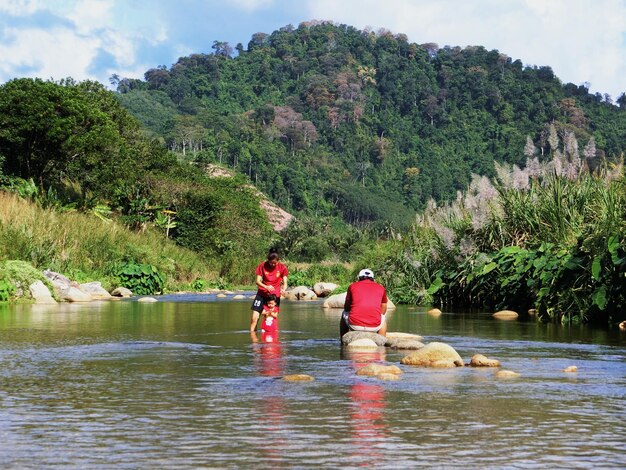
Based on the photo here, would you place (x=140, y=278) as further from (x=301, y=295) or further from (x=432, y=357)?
(x=432, y=357)

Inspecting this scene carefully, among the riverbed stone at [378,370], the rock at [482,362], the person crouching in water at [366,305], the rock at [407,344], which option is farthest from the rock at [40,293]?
the riverbed stone at [378,370]

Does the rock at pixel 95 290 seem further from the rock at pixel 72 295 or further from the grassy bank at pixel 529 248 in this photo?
the grassy bank at pixel 529 248

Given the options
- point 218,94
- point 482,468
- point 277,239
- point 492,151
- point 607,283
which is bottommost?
point 482,468

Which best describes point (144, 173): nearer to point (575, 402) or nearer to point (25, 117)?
point (25, 117)

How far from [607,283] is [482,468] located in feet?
43.5

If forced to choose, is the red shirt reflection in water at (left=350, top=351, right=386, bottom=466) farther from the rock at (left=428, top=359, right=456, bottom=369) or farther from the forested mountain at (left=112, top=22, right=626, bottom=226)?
the forested mountain at (left=112, top=22, right=626, bottom=226)

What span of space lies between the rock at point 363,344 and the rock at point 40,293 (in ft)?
45.8

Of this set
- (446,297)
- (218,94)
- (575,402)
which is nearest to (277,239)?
(446,297)

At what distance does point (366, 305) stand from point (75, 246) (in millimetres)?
22847

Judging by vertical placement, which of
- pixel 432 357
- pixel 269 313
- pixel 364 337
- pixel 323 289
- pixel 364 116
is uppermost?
pixel 364 116

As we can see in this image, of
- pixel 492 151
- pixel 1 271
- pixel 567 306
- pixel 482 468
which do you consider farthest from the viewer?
pixel 492 151

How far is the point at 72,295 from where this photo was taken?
90.2 feet

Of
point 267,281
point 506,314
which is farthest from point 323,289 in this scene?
point 267,281

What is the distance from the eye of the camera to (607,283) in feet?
60.8
